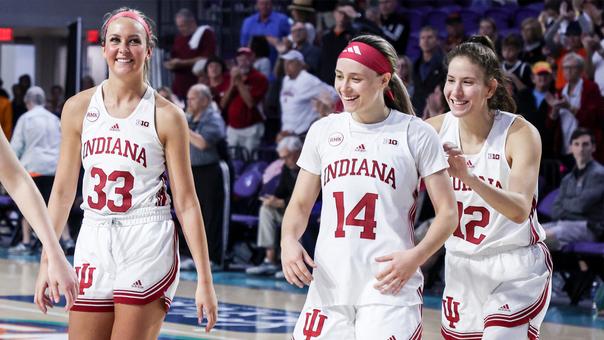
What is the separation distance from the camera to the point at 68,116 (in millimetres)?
4457

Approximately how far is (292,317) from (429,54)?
4.06m

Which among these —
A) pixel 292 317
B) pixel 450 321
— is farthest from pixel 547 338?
pixel 450 321

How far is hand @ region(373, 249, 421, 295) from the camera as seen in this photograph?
3791 millimetres

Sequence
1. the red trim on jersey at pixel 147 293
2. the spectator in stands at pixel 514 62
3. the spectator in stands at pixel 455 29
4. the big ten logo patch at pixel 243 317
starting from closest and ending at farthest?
1. the red trim on jersey at pixel 147 293
2. the big ten logo patch at pixel 243 317
3. the spectator in stands at pixel 514 62
4. the spectator in stands at pixel 455 29

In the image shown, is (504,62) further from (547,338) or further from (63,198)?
(63,198)

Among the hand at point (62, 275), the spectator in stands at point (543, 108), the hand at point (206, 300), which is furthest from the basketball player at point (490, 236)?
the spectator in stands at point (543, 108)

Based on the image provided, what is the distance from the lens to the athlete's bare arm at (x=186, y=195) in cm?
434

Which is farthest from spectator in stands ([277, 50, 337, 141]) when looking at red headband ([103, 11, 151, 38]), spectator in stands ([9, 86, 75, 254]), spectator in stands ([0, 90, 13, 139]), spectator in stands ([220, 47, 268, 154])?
red headband ([103, 11, 151, 38])

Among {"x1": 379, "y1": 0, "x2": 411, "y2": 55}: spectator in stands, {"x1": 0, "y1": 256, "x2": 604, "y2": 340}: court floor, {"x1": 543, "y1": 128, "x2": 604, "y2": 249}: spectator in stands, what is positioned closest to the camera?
{"x1": 0, "y1": 256, "x2": 604, "y2": 340}: court floor

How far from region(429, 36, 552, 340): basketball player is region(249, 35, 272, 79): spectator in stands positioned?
30.6 ft

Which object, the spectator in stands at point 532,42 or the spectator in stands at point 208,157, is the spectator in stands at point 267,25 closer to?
the spectator in stands at point 208,157

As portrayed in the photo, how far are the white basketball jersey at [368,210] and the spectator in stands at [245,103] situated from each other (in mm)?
9022

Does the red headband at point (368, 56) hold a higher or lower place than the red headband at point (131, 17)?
lower

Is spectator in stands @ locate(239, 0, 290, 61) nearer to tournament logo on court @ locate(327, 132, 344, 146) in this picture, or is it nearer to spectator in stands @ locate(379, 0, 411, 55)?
spectator in stands @ locate(379, 0, 411, 55)
